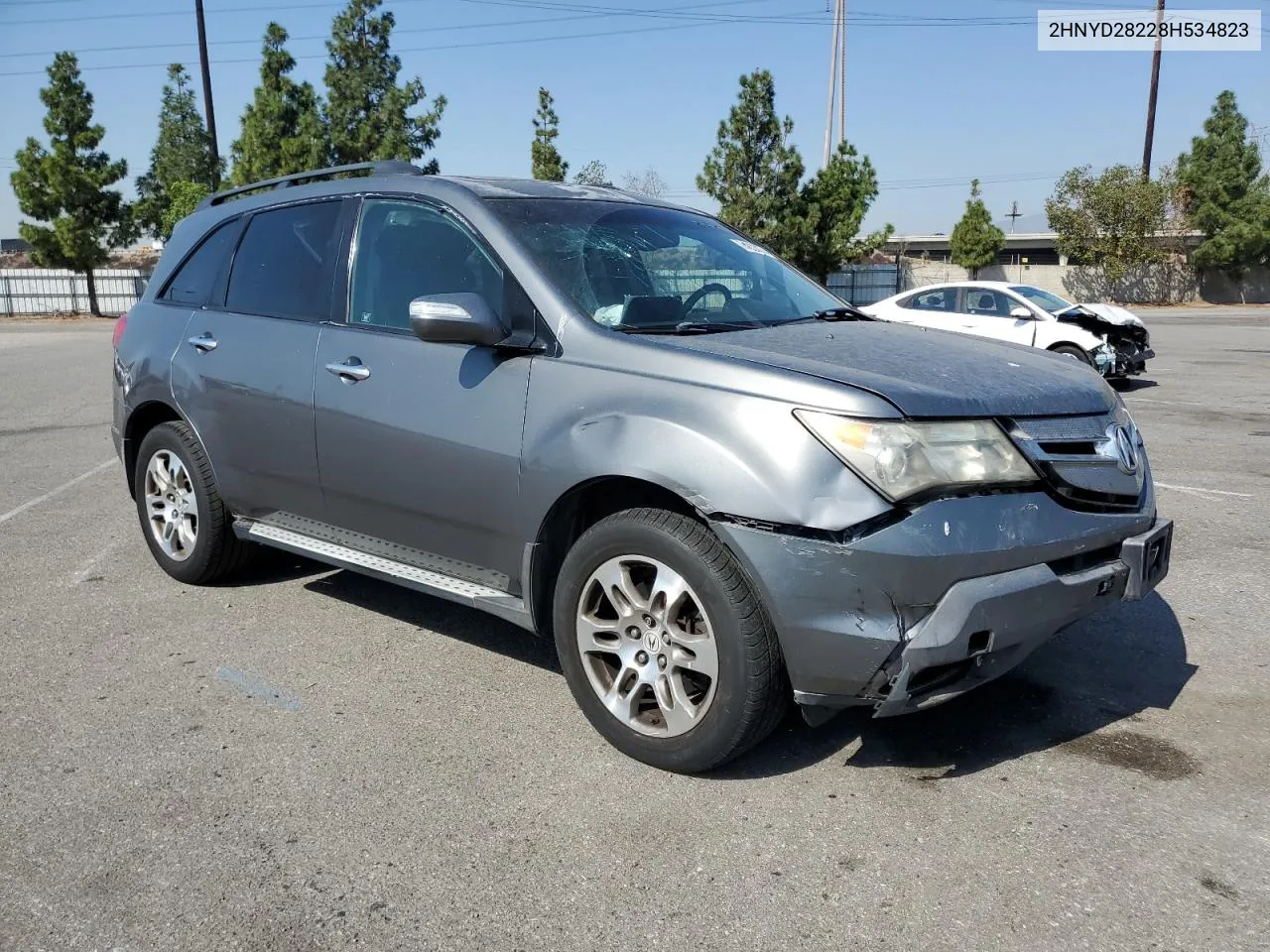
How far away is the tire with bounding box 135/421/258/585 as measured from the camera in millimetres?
5004

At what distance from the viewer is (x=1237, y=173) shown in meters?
51.0

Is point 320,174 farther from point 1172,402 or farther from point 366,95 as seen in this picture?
point 366,95

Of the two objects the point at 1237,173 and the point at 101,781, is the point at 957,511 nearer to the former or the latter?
the point at 101,781

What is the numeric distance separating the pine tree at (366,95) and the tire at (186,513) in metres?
32.7

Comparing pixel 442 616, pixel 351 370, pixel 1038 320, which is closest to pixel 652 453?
pixel 351 370

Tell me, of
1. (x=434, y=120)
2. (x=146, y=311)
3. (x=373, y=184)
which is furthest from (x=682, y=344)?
(x=434, y=120)

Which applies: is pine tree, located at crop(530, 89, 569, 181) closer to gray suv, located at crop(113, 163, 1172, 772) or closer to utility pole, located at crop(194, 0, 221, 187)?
utility pole, located at crop(194, 0, 221, 187)

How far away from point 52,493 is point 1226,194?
55465 mm

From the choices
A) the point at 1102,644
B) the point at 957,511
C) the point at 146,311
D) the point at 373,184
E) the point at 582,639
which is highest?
the point at 373,184

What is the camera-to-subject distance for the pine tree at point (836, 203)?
110 ft

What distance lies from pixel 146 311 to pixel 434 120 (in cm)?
3406

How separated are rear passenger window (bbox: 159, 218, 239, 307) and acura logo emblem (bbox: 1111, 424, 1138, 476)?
13.0ft

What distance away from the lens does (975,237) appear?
5000cm

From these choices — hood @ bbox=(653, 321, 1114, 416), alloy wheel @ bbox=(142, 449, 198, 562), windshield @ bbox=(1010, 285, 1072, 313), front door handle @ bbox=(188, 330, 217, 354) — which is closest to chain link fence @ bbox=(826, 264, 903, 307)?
windshield @ bbox=(1010, 285, 1072, 313)
